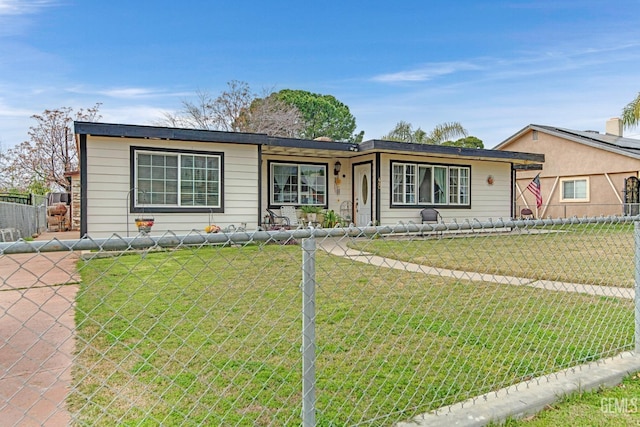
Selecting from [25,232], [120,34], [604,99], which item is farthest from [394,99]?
[25,232]

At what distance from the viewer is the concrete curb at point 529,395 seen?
2.29 metres

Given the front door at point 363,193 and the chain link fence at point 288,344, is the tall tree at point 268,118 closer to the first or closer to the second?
the front door at point 363,193

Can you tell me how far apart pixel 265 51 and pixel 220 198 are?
14.3m

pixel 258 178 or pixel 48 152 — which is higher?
pixel 48 152

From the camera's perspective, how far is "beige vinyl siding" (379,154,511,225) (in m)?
12.8

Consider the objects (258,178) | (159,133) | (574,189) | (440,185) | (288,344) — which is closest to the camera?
(288,344)

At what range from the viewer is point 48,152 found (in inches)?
878

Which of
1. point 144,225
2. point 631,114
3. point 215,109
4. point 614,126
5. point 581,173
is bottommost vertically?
point 144,225

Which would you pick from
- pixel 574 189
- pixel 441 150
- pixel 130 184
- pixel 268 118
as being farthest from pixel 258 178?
pixel 574 189

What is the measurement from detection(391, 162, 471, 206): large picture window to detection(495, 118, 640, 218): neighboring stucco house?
635 centimetres

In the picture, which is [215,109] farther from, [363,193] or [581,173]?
Result: [581,173]

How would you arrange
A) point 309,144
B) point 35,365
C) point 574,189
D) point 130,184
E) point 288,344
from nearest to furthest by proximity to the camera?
point 35,365
point 288,344
point 130,184
point 309,144
point 574,189

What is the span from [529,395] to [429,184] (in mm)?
11544

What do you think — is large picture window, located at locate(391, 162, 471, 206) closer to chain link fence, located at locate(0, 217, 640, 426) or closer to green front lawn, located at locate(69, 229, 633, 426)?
chain link fence, located at locate(0, 217, 640, 426)
